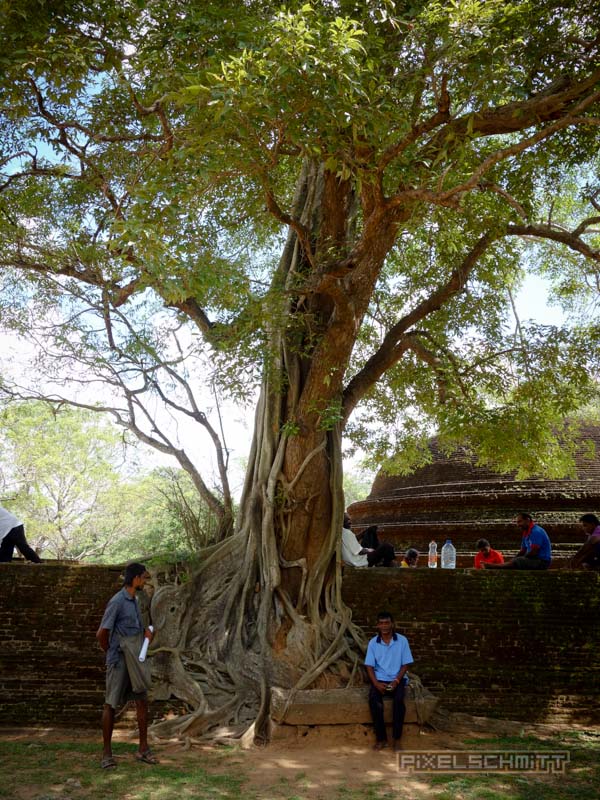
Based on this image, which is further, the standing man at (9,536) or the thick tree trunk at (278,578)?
the standing man at (9,536)

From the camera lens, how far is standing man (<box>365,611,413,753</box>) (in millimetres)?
6055

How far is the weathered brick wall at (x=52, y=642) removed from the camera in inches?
261

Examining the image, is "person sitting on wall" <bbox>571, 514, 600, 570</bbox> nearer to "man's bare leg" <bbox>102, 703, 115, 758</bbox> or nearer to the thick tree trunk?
the thick tree trunk

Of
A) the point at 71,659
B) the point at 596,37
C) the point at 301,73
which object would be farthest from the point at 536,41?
the point at 71,659

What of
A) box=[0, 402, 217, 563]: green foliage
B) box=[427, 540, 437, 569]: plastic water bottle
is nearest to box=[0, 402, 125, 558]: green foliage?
box=[0, 402, 217, 563]: green foliage

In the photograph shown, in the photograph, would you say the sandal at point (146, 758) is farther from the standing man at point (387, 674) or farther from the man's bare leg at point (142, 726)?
the standing man at point (387, 674)

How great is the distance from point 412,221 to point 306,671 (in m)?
4.12

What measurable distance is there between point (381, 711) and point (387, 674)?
0.95ft

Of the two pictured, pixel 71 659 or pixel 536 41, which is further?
pixel 71 659

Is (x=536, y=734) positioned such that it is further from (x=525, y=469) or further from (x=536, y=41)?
(x=536, y=41)

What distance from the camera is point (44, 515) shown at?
2264 cm

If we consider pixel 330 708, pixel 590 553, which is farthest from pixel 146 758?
pixel 590 553

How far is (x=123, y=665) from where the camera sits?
5285 mm

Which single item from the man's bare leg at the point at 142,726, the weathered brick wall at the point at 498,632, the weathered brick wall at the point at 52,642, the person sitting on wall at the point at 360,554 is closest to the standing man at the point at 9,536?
the weathered brick wall at the point at 52,642
